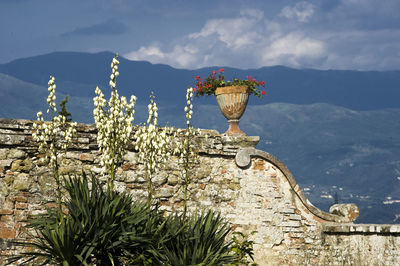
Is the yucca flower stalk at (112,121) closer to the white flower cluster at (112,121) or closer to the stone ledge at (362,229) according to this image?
the white flower cluster at (112,121)

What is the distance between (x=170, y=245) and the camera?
23.6 ft

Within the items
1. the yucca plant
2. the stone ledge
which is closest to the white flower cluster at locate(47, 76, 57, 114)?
the yucca plant

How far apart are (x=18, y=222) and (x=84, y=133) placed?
190 cm

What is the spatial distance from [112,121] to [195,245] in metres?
2.20

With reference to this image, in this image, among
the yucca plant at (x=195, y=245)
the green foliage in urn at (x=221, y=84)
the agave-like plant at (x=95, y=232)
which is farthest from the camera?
the green foliage in urn at (x=221, y=84)

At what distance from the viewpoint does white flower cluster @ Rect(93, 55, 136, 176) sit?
6.96 meters

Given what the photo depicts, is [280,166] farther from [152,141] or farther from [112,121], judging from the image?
[112,121]

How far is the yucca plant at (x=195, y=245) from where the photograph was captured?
22.7 ft

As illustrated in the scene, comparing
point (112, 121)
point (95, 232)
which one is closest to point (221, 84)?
point (112, 121)

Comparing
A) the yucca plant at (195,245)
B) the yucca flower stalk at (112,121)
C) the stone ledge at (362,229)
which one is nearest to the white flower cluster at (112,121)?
the yucca flower stalk at (112,121)

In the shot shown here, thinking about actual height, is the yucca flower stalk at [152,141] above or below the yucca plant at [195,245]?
above

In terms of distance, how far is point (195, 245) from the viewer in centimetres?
702

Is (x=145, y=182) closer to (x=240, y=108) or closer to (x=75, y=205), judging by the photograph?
(x=75, y=205)

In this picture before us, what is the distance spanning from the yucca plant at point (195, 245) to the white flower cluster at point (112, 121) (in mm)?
1386
